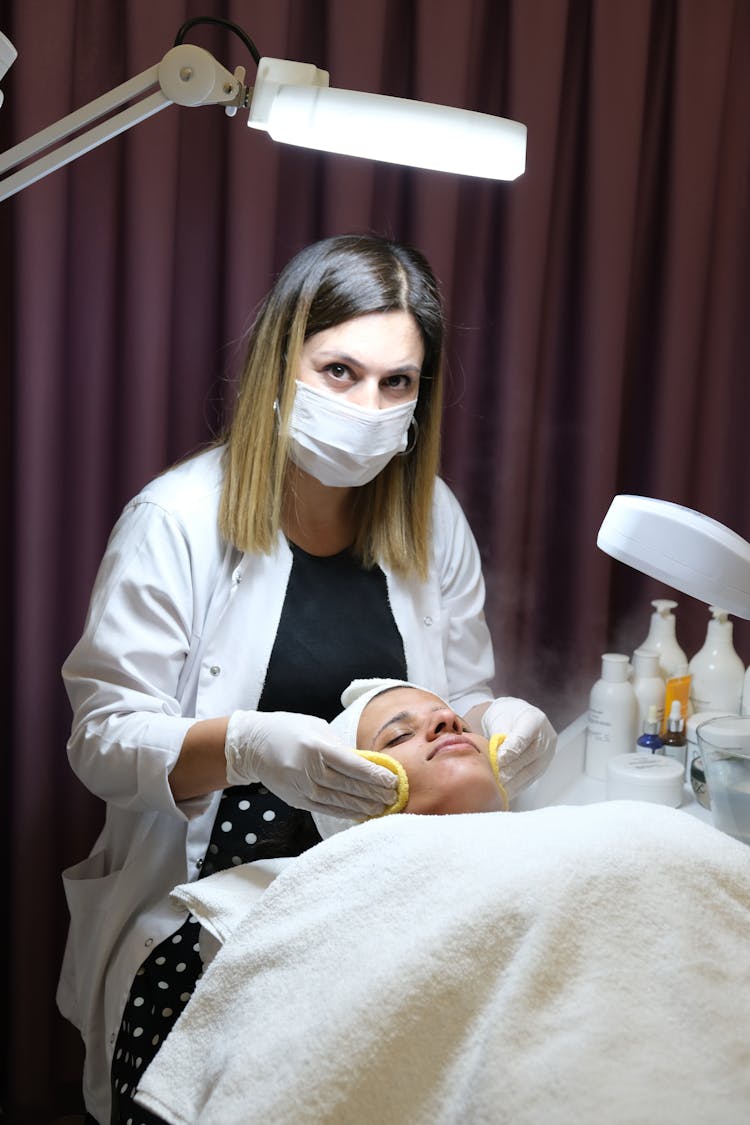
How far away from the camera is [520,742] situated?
1.57 meters

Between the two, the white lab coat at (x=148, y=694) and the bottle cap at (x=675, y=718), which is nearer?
the white lab coat at (x=148, y=694)

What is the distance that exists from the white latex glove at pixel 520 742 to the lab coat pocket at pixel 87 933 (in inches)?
22.8

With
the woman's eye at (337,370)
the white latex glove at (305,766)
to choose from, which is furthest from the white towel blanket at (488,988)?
the woman's eye at (337,370)

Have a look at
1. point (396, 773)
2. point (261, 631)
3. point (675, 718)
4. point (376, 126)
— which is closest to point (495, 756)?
point (396, 773)

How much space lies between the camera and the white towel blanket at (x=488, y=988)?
897 mm

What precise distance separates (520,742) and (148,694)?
0.52m

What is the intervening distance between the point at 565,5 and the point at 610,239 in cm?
44

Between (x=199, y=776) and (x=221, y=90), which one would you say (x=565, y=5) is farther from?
(x=199, y=776)

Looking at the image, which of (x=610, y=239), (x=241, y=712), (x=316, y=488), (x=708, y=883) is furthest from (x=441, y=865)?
(x=610, y=239)

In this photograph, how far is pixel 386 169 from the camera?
212cm

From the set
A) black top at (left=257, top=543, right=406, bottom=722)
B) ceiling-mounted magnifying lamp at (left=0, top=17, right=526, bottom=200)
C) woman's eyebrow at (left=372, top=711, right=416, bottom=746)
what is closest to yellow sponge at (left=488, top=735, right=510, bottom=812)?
woman's eyebrow at (left=372, top=711, right=416, bottom=746)

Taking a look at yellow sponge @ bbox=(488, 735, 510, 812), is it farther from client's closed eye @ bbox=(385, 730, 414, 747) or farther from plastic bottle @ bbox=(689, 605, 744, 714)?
plastic bottle @ bbox=(689, 605, 744, 714)

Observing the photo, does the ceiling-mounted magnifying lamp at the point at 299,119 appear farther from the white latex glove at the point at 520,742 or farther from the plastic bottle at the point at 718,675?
the plastic bottle at the point at 718,675

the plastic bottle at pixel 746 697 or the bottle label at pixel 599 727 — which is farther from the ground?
the plastic bottle at pixel 746 697
